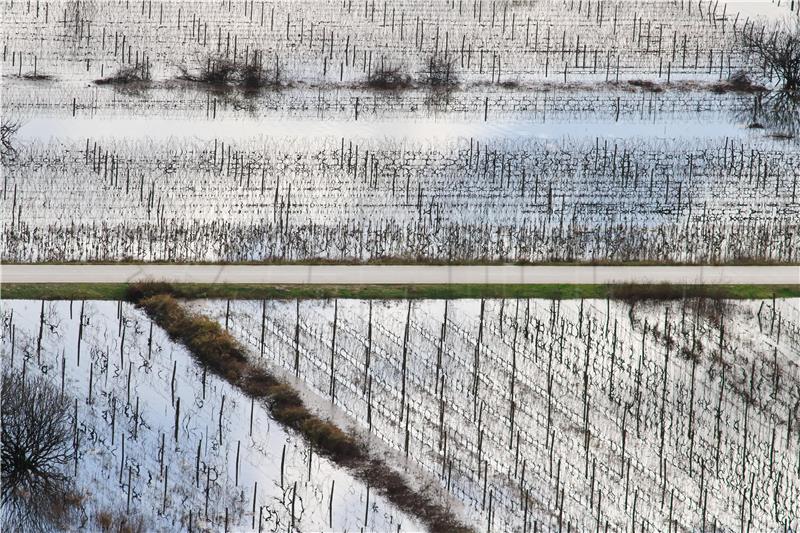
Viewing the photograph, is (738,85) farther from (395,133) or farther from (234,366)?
(234,366)

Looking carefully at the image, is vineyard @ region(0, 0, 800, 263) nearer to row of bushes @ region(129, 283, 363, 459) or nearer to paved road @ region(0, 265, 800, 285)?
paved road @ region(0, 265, 800, 285)

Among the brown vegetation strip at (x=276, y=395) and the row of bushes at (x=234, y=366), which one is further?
the row of bushes at (x=234, y=366)

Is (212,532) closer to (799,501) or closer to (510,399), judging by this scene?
(510,399)

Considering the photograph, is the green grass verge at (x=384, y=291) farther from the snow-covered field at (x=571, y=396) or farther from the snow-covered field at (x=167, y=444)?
the snow-covered field at (x=167, y=444)

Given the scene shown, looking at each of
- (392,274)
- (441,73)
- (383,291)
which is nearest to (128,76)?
(441,73)

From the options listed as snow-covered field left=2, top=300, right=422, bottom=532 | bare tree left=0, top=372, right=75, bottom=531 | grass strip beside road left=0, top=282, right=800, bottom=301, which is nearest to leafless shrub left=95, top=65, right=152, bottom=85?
grass strip beside road left=0, top=282, right=800, bottom=301

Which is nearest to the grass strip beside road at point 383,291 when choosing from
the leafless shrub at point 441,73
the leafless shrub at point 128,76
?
the leafless shrub at point 441,73
